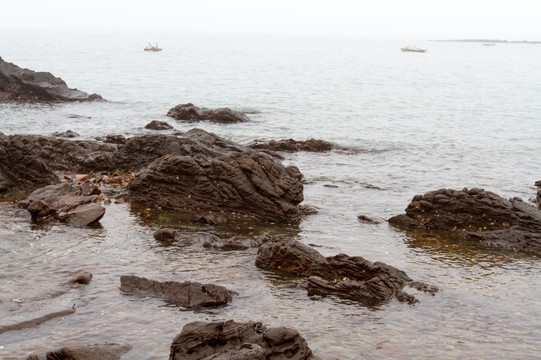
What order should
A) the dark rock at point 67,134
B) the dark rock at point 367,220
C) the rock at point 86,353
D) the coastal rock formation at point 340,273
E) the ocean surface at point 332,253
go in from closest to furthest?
1. the rock at point 86,353
2. the ocean surface at point 332,253
3. the coastal rock formation at point 340,273
4. the dark rock at point 367,220
5. the dark rock at point 67,134

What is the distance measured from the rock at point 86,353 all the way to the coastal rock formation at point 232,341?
129 cm

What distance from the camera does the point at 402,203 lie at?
27375 millimetres

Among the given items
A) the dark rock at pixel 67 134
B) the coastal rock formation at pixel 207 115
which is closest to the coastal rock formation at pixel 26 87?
the coastal rock formation at pixel 207 115

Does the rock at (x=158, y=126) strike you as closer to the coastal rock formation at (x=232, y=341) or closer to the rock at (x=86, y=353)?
the rock at (x=86, y=353)

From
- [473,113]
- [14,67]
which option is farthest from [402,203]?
[14,67]

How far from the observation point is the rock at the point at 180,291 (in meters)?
14.7

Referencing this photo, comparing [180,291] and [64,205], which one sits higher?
[64,205]

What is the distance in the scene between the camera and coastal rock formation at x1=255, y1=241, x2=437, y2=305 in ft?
51.9

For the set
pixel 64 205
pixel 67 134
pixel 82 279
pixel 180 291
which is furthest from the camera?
pixel 67 134

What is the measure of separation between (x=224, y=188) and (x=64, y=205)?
595 cm

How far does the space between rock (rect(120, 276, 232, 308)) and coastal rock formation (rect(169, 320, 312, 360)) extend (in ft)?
9.66

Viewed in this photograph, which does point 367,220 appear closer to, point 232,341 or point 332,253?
point 332,253

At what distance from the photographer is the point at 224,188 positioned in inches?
933

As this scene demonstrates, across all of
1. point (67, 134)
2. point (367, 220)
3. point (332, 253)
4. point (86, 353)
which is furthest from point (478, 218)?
point (67, 134)
